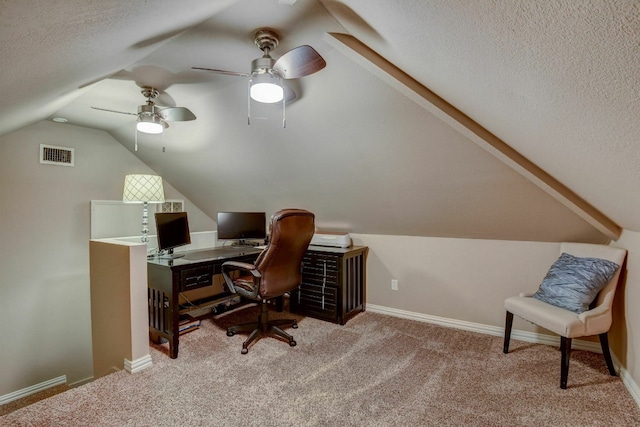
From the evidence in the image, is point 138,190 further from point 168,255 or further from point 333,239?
point 333,239

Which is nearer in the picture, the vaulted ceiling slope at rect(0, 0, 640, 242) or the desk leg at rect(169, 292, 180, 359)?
the vaulted ceiling slope at rect(0, 0, 640, 242)

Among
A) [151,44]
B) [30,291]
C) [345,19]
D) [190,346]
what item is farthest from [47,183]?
[345,19]

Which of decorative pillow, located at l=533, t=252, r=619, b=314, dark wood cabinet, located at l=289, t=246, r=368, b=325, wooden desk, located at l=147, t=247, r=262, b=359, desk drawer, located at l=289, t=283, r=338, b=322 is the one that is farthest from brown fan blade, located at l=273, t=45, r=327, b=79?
decorative pillow, located at l=533, t=252, r=619, b=314

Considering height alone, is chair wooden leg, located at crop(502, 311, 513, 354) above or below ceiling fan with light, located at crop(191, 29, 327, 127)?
below

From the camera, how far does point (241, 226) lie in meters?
3.90

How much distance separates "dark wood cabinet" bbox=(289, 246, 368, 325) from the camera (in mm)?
3324

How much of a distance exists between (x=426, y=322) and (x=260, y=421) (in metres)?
2.23

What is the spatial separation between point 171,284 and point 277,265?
0.87 meters

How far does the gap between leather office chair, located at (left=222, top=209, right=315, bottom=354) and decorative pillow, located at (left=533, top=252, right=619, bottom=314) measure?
202 centimetres

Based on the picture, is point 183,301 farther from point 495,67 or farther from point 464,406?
point 495,67

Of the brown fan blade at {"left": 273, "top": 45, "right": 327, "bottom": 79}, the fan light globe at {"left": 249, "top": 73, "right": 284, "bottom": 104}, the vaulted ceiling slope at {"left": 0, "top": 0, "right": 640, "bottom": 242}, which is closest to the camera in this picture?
the vaulted ceiling slope at {"left": 0, "top": 0, "right": 640, "bottom": 242}

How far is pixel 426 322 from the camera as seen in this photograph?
11.2ft

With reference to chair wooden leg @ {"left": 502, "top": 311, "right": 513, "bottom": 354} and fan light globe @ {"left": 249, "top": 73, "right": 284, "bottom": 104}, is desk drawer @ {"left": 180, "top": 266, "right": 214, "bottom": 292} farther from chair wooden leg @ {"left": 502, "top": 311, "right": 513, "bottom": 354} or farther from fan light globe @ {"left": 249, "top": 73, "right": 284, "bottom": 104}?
chair wooden leg @ {"left": 502, "top": 311, "right": 513, "bottom": 354}

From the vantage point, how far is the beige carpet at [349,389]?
5.95 feet
